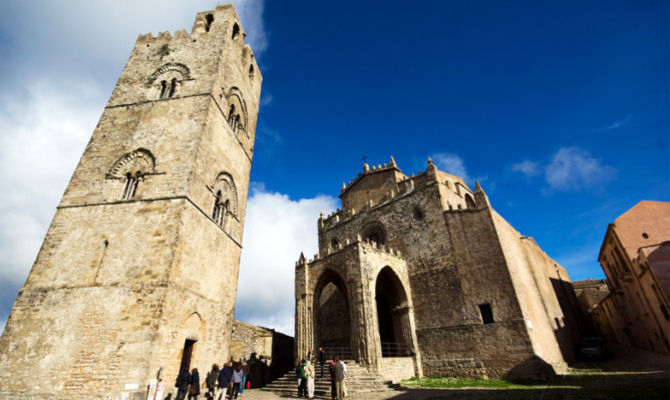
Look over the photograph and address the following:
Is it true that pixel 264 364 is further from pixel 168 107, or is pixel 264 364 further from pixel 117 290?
pixel 168 107

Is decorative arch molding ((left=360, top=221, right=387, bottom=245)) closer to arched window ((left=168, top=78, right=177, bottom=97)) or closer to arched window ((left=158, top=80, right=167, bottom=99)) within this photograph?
arched window ((left=168, top=78, right=177, bottom=97))

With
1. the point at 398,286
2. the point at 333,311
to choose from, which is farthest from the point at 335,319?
the point at 398,286

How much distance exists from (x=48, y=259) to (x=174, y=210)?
440cm

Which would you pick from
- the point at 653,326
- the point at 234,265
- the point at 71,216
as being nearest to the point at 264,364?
the point at 234,265

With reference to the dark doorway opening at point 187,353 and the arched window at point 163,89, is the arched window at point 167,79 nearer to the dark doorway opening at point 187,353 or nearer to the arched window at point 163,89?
the arched window at point 163,89

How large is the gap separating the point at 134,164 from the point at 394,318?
15.0 metres

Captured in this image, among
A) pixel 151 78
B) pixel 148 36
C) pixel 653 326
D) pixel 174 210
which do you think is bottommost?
pixel 653 326

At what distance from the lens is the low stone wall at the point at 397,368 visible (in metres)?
14.0

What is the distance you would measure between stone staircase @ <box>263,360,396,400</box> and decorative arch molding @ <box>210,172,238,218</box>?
7858 mm

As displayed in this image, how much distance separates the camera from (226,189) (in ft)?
47.5

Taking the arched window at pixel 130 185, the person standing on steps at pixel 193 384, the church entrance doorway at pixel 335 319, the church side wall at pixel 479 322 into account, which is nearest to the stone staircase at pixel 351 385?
the person standing on steps at pixel 193 384

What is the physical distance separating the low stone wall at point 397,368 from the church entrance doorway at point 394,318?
79 cm

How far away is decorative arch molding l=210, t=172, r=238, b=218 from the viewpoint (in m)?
13.7

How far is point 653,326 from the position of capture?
18.2 metres
